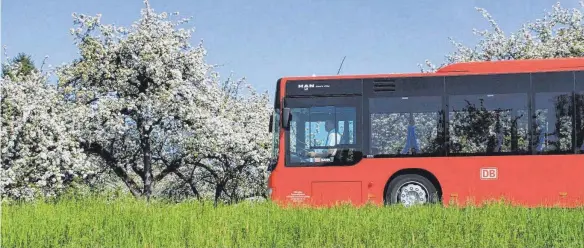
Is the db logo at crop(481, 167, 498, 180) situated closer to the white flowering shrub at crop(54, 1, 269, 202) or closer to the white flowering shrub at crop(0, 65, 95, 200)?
the white flowering shrub at crop(0, 65, 95, 200)

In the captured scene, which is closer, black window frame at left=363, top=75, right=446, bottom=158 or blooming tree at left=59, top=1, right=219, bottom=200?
black window frame at left=363, top=75, right=446, bottom=158

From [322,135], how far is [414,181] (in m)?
2.00

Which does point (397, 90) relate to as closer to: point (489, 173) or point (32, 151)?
point (489, 173)

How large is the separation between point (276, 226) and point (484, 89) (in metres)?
6.99

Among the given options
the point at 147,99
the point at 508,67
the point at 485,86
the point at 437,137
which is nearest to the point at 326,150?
the point at 437,137

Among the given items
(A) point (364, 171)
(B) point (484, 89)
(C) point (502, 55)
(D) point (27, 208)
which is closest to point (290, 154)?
(A) point (364, 171)

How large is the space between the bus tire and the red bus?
19mm

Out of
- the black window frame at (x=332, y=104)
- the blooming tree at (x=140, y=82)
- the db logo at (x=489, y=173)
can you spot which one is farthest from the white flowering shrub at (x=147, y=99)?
the db logo at (x=489, y=173)

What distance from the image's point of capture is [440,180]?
15125mm

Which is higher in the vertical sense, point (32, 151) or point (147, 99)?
point (147, 99)

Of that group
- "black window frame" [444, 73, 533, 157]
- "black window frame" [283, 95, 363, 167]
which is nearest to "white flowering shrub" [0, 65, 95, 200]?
"black window frame" [283, 95, 363, 167]

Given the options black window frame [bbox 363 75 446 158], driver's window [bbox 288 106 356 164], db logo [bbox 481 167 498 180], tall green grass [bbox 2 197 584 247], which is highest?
black window frame [bbox 363 75 446 158]

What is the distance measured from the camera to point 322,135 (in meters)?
15.4

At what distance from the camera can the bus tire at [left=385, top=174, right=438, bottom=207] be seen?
50.0 ft
